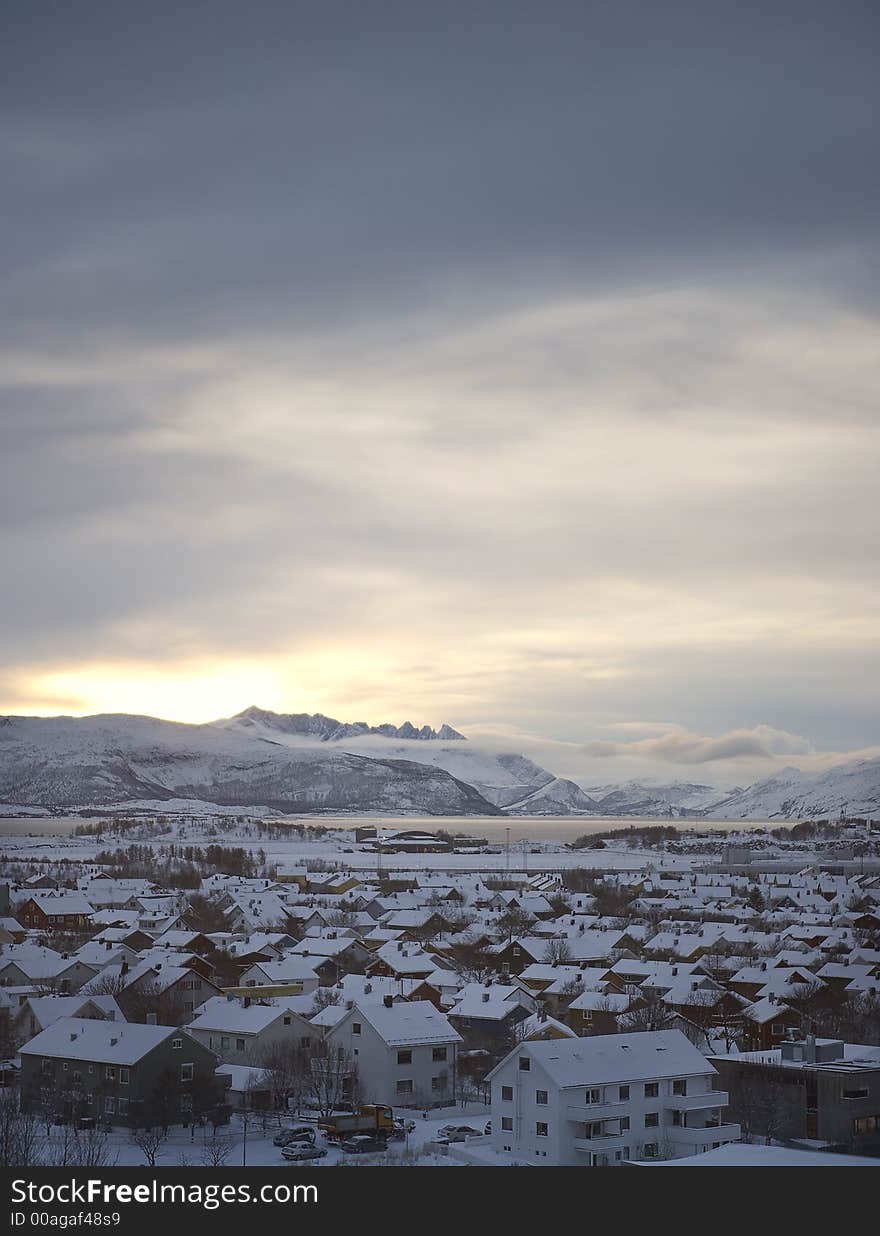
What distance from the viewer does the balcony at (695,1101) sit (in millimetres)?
15784

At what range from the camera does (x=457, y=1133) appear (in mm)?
16391

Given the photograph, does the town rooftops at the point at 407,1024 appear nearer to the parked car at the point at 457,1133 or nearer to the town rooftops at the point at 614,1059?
the parked car at the point at 457,1133

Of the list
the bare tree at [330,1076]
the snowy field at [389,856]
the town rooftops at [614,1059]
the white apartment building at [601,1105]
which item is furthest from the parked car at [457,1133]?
the snowy field at [389,856]

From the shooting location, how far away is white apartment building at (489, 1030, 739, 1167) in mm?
15242

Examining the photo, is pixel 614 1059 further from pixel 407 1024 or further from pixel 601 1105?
pixel 407 1024

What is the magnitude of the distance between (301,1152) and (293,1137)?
937 millimetres

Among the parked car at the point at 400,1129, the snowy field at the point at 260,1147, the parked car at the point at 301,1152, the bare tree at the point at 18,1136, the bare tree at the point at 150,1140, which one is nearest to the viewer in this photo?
the bare tree at the point at 18,1136

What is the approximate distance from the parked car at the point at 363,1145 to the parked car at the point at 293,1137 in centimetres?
41

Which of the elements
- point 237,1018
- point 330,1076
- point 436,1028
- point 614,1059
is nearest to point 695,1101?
point 614,1059

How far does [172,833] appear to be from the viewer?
109938 millimetres

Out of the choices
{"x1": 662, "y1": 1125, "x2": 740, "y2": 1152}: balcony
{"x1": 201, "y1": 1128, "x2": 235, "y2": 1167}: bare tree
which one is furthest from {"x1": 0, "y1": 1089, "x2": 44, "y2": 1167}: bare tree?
{"x1": 662, "y1": 1125, "x2": 740, "y2": 1152}: balcony
